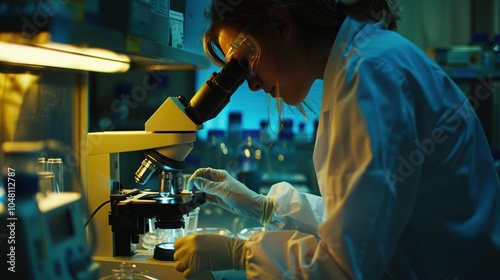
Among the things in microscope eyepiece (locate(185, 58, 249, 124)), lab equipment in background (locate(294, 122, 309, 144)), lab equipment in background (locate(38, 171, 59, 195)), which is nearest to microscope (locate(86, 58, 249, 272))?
microscope eyepiece (locate(185, 58, 249, 124))

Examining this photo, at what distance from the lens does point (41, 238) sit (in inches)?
34.7

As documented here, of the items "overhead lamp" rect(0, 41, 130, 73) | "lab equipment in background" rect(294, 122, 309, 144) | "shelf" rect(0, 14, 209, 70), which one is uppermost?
"overhead lamp" rect(0, 41, 130, 73)

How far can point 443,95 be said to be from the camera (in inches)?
39.0

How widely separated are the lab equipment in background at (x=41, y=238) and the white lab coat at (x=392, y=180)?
339 mm

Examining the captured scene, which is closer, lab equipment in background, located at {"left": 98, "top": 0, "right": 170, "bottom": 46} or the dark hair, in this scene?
lab equipment in background, located at {"left": 98, "top": 0, "right": 170, "bottom": 46}

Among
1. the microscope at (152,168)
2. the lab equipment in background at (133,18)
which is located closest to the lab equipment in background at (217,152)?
the microscope at (152,168)

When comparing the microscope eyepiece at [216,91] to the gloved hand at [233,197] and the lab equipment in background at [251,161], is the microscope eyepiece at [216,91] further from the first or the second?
the lab equipment in background at [251,161]

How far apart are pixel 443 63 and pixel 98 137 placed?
6.00 ft

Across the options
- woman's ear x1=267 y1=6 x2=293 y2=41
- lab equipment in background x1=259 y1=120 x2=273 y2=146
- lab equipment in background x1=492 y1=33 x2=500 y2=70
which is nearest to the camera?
woman's ear x1=267 y1=6 x2=293 y2=41

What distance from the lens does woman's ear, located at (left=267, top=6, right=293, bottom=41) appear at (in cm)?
110

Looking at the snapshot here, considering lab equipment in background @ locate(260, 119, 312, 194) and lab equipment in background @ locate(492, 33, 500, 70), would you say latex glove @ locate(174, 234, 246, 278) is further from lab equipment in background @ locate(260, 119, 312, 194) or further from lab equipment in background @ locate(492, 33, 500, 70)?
lab equipment in background @ locate(492, 33, 500, 70)

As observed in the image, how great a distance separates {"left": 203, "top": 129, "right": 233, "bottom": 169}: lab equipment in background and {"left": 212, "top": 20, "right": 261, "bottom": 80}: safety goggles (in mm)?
1421

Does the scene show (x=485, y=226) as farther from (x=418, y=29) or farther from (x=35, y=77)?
(x=418, y=29)

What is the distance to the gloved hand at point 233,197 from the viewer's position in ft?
4.85
